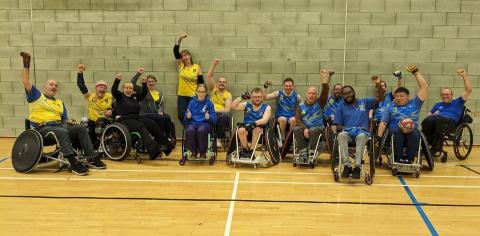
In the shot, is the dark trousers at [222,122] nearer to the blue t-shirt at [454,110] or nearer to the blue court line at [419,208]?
the blue court line at [419,208]

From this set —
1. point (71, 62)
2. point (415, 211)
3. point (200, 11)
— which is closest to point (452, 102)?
point (415, 211)

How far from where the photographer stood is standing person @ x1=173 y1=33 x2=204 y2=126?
5.89 m

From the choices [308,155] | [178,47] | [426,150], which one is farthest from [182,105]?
[426,150]

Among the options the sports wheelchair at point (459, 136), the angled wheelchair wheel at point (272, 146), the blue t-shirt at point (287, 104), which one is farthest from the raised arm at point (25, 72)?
the sports wheelchair at point (459, 136)

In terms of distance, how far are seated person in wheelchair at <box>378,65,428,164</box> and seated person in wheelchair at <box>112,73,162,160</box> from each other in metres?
2.60

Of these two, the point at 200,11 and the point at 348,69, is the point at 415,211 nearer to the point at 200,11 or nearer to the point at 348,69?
the point at 348,69

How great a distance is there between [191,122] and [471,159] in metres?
3.59

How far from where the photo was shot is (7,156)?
16.9ft

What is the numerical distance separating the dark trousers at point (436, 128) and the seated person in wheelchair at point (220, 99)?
2558 millimetres

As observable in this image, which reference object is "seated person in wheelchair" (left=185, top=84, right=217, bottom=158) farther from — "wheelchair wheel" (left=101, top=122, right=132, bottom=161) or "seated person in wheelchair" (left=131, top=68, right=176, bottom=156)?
"wheelchair wheel" (left=101, top=122, right=132, bottom=161)

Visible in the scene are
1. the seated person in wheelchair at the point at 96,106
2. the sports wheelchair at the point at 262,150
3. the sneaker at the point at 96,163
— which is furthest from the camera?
the seated person in wheelchair at the point at 96,106

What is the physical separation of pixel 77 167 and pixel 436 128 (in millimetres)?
4133

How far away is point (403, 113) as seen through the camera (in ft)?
14.2

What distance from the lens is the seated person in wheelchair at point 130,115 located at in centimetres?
478
